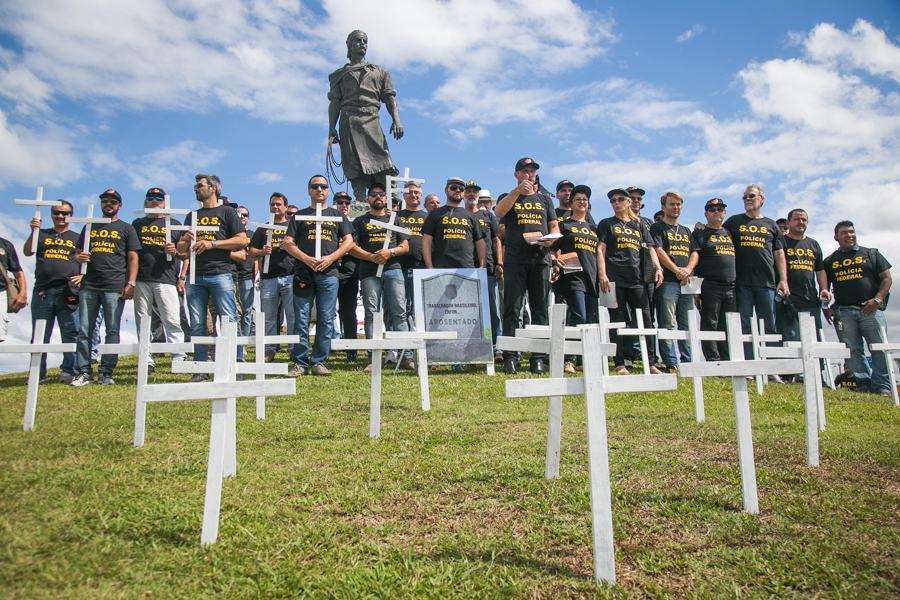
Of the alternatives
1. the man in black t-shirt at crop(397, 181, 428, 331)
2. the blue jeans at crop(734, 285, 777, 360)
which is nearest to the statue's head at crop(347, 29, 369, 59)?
the man in black t-shirt at crop(397, 181, 428, 331)

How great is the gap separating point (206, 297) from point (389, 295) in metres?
2.51

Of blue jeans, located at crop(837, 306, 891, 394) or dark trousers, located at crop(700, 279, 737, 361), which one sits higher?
dark trousers, located at crop(700, 279, 737, 361)

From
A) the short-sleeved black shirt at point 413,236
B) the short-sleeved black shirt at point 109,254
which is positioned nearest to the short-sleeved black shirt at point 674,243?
the short-sleeved black shirt at point 413,236

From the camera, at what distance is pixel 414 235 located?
9.24 metres

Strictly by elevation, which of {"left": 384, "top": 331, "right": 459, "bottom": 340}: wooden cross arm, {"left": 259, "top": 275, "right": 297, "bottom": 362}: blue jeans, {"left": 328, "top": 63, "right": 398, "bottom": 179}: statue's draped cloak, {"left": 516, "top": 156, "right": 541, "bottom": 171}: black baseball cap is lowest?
{"left": 384, "top": 331, "right": 459, "bottom": 340}: wooden cross arm

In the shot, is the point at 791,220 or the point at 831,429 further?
→ the point at 791,220

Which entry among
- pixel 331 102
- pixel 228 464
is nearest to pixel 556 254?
pixel 228 464

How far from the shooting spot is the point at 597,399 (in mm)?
2666

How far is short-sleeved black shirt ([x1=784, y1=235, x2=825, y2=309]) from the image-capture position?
32.2 ft

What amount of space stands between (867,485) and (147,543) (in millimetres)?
3952

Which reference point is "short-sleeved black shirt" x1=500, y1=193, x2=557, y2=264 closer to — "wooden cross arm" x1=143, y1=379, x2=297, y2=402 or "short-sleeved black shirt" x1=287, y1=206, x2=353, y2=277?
"short-sleeved black shirt" x1=287, y1=206, x2=353, y2=277

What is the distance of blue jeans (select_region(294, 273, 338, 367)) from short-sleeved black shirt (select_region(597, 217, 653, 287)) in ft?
13.2

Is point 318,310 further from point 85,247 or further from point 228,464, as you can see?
point 228,464

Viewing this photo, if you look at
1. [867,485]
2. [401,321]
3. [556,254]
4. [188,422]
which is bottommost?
[867,485]
